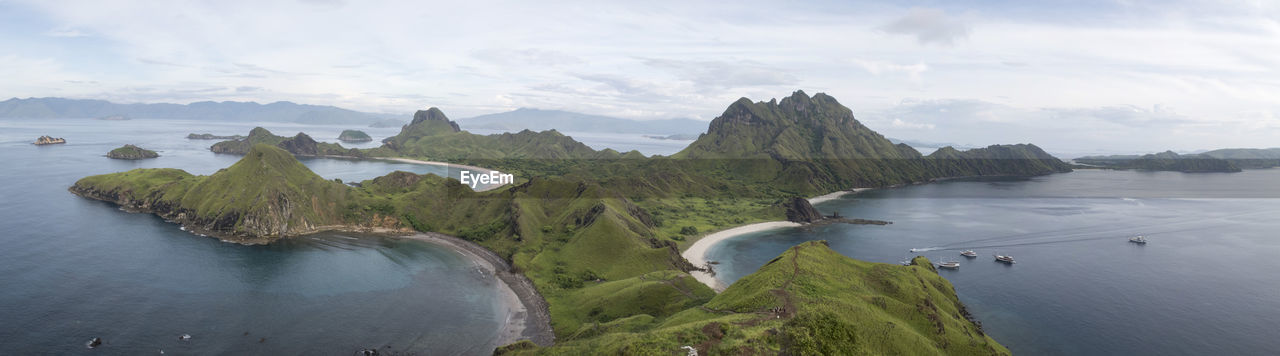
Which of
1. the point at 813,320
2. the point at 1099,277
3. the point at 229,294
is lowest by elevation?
the point at 229,294

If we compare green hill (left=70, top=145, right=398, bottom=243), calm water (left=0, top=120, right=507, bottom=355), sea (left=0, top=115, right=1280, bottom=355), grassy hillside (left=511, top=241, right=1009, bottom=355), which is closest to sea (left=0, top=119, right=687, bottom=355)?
calm water (left=0, top=120, right=507, bottom=355)

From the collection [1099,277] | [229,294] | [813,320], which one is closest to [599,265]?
[813,320]

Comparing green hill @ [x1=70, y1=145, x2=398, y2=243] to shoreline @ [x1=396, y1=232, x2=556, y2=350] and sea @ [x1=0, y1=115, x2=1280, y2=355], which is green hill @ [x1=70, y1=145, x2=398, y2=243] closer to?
sea @ [x1=0, y1=115, x2=1280, y2=355]

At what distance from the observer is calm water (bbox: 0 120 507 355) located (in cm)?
8269

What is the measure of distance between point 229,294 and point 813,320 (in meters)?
111

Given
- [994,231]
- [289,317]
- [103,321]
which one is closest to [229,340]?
[289,317]

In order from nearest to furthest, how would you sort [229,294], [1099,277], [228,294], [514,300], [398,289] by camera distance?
[228,294] → [229,294] → [514,300] → [398,289] → [1099,277]

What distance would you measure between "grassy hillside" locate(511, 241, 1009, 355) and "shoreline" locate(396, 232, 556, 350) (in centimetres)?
1695

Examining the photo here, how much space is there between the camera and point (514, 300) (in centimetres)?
10575

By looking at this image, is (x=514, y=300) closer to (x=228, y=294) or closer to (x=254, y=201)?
(x=228, y=294)

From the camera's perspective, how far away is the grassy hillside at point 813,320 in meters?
57.5

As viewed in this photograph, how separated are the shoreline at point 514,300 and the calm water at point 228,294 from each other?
8.73ft

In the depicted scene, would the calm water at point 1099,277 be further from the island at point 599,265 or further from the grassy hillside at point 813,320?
the grassy hillside at point 813,320

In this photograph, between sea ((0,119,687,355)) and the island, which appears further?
sea ((0,119,687,355))
